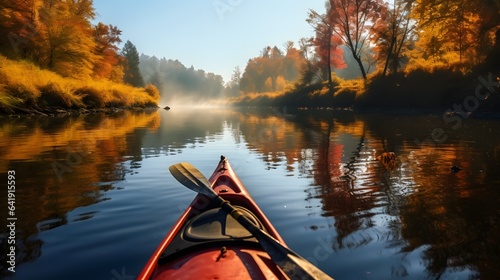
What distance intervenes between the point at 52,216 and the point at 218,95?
193148 mm

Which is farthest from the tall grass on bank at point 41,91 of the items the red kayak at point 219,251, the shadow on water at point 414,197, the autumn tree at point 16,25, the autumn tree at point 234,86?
the autumn tree at point 234,86

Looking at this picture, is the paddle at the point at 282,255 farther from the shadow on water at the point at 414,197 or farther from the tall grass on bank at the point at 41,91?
the tall grass on bank at the point at 41,91

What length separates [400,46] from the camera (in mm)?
29969

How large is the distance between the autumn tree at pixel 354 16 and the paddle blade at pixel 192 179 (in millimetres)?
31518

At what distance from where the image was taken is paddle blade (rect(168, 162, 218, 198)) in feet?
14.0

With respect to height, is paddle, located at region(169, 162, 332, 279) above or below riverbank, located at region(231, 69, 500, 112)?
below

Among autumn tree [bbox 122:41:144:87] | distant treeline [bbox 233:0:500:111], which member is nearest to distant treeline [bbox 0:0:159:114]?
distant treeline [bbox 233:0:500:111]

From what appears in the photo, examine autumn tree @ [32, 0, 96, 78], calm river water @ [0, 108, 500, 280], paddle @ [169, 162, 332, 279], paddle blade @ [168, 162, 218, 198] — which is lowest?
calm river water @ [0, 108, 500, 280]

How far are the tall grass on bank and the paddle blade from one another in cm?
1930

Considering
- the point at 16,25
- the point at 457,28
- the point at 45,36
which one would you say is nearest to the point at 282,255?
the point at 457,28

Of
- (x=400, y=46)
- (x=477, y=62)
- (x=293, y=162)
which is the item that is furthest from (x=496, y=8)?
(x=293, y=162)

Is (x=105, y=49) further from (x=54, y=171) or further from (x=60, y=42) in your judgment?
(x=54, y=171)

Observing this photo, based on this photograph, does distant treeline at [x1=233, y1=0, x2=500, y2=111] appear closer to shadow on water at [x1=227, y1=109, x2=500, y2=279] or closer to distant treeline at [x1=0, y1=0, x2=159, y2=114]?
shadow on water at [x1=227, y1=109, x2=500, y2=279]

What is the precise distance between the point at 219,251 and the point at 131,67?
77253 millimetres
